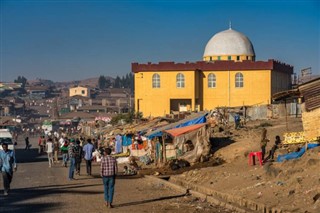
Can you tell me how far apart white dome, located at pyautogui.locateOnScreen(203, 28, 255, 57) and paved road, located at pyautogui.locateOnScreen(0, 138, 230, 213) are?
38407mm

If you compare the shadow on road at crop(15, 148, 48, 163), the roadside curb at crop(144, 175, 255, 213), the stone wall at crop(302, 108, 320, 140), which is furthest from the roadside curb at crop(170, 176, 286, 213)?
the shadow on road at crop(15, 148, 48, 163)

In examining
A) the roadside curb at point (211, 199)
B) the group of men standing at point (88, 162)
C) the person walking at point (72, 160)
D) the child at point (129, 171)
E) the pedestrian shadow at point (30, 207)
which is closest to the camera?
the roadside curb at point (211, 199)

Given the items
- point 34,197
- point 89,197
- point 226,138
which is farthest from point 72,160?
point 226,138

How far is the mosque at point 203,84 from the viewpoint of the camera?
180 feet

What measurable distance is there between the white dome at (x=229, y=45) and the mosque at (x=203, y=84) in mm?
2025

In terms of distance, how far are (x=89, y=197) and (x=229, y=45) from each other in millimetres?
44132

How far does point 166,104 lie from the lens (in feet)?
182

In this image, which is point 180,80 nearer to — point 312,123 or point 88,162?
point 88,162

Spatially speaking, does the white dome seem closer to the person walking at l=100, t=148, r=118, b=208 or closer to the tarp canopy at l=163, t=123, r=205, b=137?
the tarp canopy at l=163, t=123, r=205, b=137

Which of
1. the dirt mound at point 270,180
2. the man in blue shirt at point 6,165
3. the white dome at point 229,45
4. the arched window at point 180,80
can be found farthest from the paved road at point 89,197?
the white dome at point 229,45

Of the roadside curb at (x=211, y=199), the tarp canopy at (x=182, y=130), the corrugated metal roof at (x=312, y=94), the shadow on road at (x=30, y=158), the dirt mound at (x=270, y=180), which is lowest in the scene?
the roadside curb at (x=211, y=199)

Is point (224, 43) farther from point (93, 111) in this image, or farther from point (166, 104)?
point (93, 111)

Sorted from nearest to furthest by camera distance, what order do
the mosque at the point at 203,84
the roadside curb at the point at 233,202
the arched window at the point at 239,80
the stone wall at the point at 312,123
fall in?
1. the roadside curb at the point at 233,202
2. the stone wall at the point at 312,123
3. the mosque at the point at 203,84
4. the arched window at the point at 239,80

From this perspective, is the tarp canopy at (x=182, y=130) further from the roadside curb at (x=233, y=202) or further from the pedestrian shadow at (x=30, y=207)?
the pedestrian shadow at (x=30, y=207)
